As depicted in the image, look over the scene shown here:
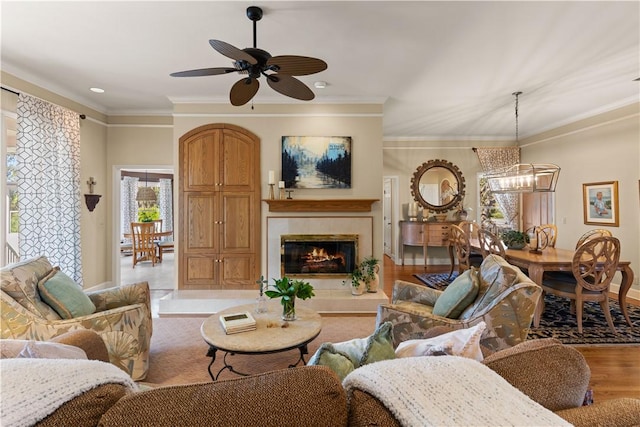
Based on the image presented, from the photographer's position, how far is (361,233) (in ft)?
14.0

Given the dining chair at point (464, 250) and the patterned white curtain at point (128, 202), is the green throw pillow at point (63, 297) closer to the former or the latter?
the dining chair at point (464, 250)

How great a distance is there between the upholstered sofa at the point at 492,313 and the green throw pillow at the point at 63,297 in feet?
7.15

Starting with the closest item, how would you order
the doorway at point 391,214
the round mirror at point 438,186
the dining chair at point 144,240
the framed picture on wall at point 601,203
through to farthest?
the framed picture on wall at point 601,203 → the round mirror at point 438,186 → the doorway at point 391,214 → the dining chair at point 144,240

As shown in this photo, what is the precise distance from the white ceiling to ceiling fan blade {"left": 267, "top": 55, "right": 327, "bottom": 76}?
508 millimetres

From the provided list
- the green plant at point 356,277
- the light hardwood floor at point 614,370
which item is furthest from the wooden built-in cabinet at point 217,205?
the light hardwood floor at point 614,370

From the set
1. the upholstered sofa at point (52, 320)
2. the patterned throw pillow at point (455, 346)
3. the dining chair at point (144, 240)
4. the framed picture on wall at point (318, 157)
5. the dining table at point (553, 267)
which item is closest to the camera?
the patterned throw pillow at point (455, 346)

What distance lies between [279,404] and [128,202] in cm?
1037

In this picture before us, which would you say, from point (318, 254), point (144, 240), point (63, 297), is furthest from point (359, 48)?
point (144, 240)

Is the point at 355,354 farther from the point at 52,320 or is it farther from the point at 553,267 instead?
the point at 553,267

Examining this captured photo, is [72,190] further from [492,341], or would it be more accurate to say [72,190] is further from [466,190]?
[466,190]

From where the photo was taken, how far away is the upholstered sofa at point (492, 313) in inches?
73.9

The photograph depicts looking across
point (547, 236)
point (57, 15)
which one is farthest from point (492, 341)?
point (57, 15)

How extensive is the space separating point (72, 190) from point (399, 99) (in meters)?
4.64

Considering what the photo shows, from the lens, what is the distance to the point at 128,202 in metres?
9.24
